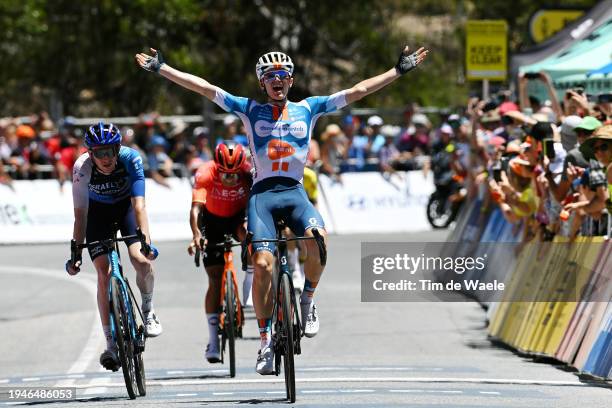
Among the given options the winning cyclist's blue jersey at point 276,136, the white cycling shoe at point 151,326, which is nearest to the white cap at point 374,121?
the white cycling shoe at point 151,326

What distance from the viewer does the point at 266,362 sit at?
11.5 m

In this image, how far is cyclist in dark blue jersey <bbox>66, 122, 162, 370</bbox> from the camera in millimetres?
11891

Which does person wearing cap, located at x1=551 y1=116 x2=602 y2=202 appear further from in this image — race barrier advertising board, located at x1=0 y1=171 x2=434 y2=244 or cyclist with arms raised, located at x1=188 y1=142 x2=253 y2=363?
race barrier advertising board, located at x1=0 y1=171 x2=434 y2=244

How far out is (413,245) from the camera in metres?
A: 19.1

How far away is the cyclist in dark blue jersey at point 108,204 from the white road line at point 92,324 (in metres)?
1.65

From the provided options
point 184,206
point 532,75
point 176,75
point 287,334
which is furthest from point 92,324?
point 184,206

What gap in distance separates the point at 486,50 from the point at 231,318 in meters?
11.2

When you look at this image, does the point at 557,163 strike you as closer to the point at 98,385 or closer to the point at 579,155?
the point at 579,155

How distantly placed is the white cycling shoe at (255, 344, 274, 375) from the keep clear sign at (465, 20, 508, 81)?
12.7 meters

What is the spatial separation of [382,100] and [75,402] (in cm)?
3447

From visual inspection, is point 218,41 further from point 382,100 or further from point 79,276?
point 79,276

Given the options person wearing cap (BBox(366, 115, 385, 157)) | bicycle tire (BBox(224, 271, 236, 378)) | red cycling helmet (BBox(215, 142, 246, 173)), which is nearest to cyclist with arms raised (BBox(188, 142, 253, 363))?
red cycling helmet (BBox(215, 142, 246, 173))

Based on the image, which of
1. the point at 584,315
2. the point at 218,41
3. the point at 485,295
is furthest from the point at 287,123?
the point at 218,41

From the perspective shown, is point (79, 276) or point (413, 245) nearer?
point (413, 245)
